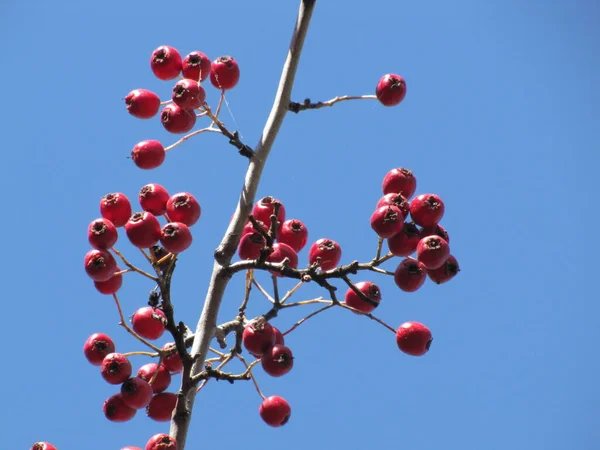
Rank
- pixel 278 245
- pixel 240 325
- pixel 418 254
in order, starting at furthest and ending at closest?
pixel 240 325 → pixel 278 245 → pixel 418 254

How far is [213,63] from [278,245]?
1.61m

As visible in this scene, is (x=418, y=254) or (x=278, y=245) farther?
(x=278, y=245)

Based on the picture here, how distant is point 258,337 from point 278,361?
213 millimetres

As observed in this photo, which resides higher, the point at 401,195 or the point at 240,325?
the point at 401,195

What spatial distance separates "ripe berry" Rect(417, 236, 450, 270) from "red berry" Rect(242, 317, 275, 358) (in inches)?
44.9

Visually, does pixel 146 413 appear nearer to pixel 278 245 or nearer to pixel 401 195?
pixel 278 245

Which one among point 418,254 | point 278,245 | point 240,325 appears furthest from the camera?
point 240,325

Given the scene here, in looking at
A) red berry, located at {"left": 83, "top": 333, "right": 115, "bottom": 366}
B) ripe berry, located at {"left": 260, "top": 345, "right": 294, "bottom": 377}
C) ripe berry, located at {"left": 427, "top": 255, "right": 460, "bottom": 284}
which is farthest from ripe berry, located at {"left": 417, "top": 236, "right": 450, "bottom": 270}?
red berry, located at {"left": 83, "top": 333, "right": 115, "bottom": 366}

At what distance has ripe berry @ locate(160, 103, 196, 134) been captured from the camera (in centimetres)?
518

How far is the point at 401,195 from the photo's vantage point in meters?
4.98

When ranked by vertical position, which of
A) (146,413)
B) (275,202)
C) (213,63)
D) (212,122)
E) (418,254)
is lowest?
(146,413)

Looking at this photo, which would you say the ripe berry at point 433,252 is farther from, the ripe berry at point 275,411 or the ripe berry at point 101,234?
the ripe berry at point 101,234

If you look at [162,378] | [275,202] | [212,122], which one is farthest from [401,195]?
[162,378]

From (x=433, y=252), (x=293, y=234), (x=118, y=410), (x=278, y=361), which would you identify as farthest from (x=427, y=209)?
(x=118, y=410)
